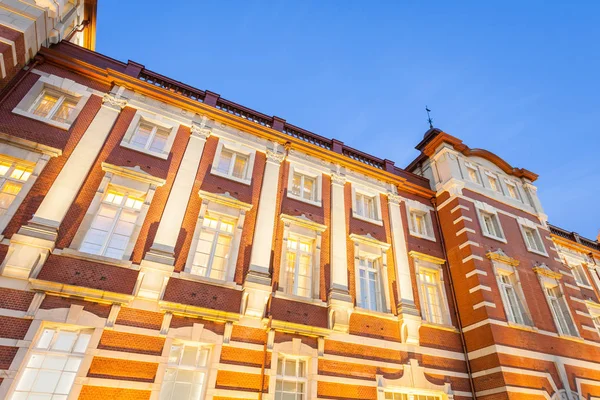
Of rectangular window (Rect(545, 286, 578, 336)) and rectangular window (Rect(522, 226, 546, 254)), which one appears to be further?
rectangular window (Rect(522, 226, 546, 254))

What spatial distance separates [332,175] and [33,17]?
12317 millimetres

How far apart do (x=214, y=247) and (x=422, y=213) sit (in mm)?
10984

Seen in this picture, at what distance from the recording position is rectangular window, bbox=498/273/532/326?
1399 cm

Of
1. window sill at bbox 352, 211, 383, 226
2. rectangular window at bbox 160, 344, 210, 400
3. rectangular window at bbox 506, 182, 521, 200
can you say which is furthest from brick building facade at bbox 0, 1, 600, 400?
rectangular window at bbox 506, 182, 521, 200

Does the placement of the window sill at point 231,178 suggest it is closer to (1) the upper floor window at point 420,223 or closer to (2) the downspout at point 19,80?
(2) the downspout at point 19,80

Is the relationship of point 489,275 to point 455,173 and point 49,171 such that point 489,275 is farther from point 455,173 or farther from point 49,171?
point 49,171

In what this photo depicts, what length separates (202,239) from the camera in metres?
11.6

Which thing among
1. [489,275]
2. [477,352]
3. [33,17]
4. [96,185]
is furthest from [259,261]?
[33,17]

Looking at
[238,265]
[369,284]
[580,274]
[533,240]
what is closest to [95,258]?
[238,265]

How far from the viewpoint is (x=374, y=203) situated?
16.3 meters

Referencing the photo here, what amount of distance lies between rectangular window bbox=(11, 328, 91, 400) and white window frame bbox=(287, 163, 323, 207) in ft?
27.9

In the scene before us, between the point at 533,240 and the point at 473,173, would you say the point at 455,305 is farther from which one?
the point at 473,173

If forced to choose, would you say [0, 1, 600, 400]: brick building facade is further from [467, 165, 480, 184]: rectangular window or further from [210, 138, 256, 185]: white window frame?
[467, 165, 480, 184]: rectangular window

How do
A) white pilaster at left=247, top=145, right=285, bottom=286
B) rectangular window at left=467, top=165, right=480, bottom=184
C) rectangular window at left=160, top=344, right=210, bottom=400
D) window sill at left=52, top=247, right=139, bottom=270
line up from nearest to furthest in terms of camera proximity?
rectangular window at left=160, top=344, right=210, bottom=400, window sill at left=52, top=247, right=139, bottom=270, white pilaster at left=247, top=145, right=285, bottom=286, rectangular window at left=467, top=165, right=480, bottom=184
